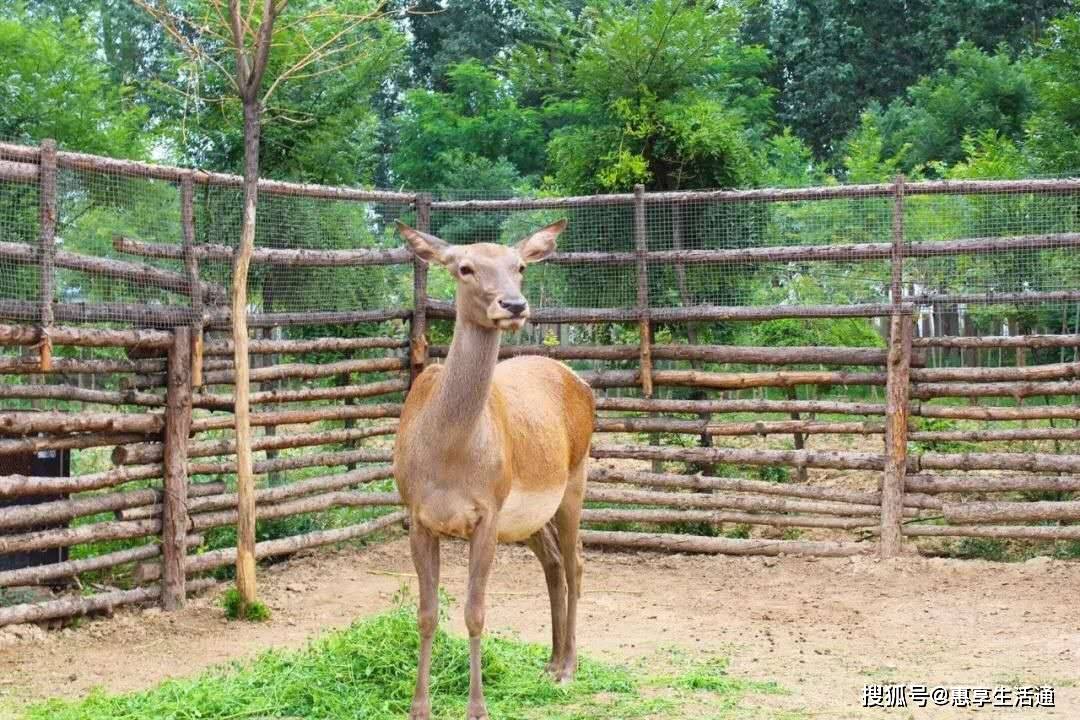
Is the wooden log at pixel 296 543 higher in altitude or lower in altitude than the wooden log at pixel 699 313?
lower

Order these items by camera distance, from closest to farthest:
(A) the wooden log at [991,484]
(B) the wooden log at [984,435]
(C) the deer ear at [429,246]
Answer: (C) the deer ear at [429,246], (A) the wooden log at [991,484], (B) the wooden log at [984,435]

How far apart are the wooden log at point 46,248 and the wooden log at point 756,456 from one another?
426cm

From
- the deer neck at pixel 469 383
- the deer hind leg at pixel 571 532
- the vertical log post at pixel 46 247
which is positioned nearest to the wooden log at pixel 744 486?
the deer hind leg at pixel 571 532

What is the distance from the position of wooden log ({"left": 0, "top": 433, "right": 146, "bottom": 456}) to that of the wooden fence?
0.01 meters

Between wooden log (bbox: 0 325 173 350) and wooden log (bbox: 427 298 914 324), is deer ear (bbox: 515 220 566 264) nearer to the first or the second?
wooden log (bbox: 0 325 173 350)

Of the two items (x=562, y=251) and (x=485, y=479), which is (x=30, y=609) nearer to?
(x=485, y=479)

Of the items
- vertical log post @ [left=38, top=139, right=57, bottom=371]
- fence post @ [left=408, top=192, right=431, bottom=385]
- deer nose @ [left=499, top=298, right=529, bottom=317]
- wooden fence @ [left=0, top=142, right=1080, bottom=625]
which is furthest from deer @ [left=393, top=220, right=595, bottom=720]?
fence post @ [left=408, top=192, right=431, bottom=385]

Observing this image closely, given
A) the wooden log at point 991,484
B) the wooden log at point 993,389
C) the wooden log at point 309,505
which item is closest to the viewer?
the wooden log at point 309,505

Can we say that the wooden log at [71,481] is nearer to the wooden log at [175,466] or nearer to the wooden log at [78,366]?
the wooden log at [175,466]

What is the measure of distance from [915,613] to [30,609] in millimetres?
5163

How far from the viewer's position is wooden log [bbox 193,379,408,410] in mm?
9000

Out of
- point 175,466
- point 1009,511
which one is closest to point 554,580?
point 175,466

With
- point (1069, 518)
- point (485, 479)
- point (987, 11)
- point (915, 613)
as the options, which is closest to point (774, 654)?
point (915, 613)

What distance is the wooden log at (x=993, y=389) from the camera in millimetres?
9730
